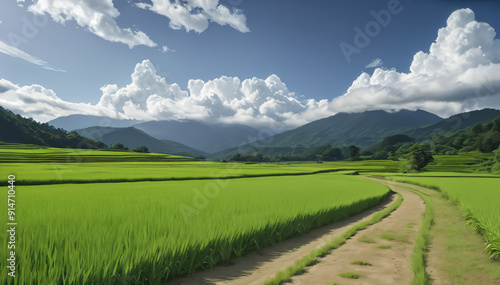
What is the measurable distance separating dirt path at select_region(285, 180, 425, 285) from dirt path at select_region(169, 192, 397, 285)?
2.28ft

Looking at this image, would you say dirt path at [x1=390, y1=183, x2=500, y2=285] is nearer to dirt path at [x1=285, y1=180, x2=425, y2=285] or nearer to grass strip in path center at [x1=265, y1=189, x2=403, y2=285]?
dirt path at [x1=285, y1=180, x2=425, y2=285]

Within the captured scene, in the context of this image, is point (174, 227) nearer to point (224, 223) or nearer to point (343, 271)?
point (224, 223)

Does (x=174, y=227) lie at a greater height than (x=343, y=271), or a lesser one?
greater

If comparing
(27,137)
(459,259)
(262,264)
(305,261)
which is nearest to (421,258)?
(459,259)

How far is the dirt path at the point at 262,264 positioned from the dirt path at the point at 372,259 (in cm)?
69

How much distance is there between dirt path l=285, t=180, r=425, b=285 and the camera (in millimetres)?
5500

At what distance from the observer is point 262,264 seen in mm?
6355

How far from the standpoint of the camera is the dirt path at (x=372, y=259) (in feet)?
18.0

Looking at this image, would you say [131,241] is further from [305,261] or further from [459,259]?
[459,259]

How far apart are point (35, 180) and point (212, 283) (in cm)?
2063

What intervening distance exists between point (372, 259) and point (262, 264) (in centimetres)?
304

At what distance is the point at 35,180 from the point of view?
19094 millimetres

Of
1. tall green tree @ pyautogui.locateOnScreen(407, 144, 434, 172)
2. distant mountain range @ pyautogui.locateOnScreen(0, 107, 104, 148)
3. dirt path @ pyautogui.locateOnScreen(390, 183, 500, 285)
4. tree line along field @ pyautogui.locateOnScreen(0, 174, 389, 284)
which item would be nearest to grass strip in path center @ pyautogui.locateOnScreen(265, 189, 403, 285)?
tree line along field @ pyautogui.locateOnScreen(0, 174, 389, 284)

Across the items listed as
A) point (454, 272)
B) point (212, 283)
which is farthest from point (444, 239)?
point (212, 283)
